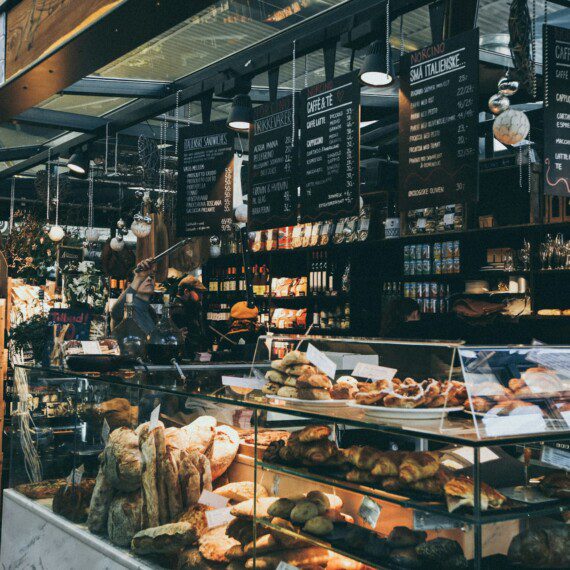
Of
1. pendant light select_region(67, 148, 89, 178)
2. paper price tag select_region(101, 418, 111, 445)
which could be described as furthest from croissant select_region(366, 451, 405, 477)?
pendant light select_region(67, 148, 89, 178)

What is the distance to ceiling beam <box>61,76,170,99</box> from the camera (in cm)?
649

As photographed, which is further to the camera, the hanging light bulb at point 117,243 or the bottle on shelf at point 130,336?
the hanging light bulb at point 117,243

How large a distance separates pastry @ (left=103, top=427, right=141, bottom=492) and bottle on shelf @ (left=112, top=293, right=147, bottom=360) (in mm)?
815

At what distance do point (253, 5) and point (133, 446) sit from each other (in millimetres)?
3430

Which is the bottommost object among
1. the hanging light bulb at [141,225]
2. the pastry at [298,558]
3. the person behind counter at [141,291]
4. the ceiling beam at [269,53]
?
the pastry at [298,558]

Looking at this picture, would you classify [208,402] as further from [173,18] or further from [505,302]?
[505,302]

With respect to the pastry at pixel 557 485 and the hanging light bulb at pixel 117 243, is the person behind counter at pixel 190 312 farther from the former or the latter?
the pastry at pixel 557 485

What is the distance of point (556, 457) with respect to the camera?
1.82m

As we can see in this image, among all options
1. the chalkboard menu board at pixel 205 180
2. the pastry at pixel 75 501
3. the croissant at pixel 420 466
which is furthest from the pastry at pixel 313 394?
the chalkboard menu board at pixel 205 180

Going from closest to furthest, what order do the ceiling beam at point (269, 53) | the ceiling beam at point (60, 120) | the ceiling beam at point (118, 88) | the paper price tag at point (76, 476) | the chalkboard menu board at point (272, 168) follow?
the paper price tag at point (76, 476), the ceiling beam at point (269, 53), the chalkboard menu board at point (272, 168), the ceiling beam at point (118, 88), the ceiling beam at point (60, 120)

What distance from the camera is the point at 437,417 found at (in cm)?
188

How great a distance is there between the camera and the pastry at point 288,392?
2362mm

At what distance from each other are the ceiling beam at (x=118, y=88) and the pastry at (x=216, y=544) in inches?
196

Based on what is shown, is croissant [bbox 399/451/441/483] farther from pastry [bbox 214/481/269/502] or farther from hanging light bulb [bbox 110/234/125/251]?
hanging light bulb [bbox 110/234/125/251]
